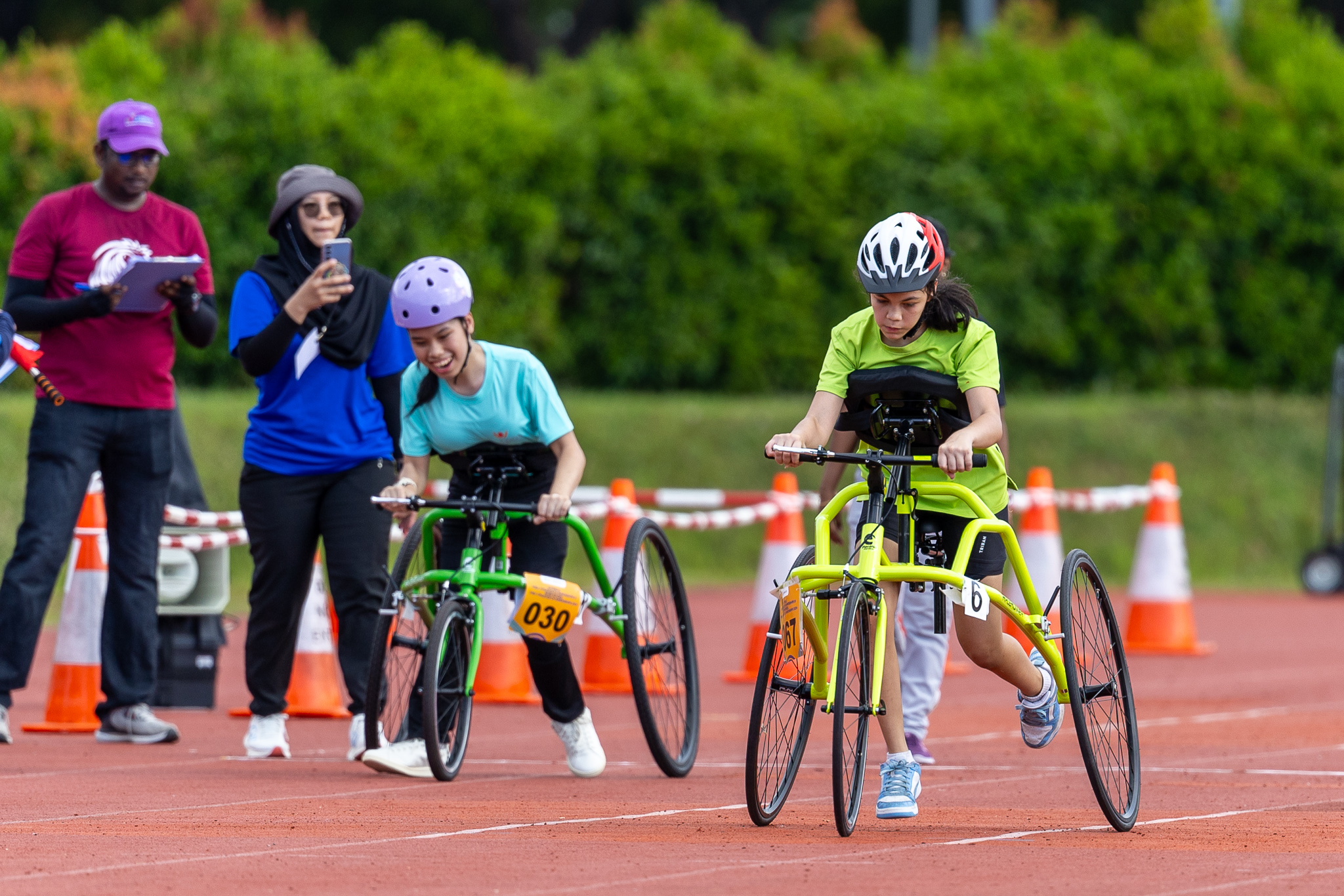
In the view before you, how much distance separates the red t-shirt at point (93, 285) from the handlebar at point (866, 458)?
131 inches

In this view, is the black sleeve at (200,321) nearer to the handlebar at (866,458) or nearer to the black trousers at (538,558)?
the black trousers at (538,558)

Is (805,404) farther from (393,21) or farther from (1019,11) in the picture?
(393,21)

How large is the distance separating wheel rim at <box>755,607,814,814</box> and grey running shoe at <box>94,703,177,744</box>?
3.30 metres

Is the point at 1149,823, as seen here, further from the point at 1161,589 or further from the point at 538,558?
the point at 1161,589

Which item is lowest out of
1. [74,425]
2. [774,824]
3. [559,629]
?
[774,824]

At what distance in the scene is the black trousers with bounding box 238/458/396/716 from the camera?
8.89 meters

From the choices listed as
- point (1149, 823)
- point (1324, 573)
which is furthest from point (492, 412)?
point (1324, 573)

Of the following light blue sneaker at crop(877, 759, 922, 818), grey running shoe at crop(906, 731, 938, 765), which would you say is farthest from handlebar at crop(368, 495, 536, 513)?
grey running shoe at crop(906, 731, 938, 765)

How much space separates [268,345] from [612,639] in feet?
12.6

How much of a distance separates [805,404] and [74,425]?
1244 cm

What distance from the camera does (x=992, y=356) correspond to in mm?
7227

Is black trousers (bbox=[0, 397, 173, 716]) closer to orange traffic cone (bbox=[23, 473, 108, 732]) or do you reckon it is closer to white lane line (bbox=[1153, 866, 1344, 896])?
orange traffic cone (bbox=[23, 473, 108, 732])

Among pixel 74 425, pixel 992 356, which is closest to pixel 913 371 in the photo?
pixel 992 356

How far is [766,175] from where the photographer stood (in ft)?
72.0
